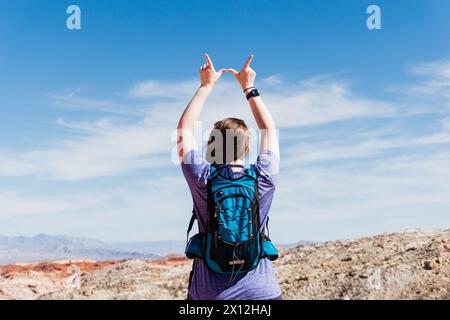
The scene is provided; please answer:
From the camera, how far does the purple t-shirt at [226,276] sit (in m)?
3.34

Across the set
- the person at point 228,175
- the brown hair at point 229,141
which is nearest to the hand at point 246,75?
the person at point 228,175

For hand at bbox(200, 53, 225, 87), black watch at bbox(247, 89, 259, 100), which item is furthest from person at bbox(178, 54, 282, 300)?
black watch at bbox(247, 89, 259, 100)

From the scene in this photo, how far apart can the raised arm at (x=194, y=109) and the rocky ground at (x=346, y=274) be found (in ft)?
26.1

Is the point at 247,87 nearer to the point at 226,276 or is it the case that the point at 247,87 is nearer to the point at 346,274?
the point at 226,276

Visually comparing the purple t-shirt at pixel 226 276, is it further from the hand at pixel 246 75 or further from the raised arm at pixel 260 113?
the hand at pixel 246 75

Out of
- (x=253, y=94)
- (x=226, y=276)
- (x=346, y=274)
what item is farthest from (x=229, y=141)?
(x=346, y=274)

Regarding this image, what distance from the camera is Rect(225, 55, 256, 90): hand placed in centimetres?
389

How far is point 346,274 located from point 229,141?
8.95 m

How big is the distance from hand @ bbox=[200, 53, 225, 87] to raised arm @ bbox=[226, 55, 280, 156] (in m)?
0.13

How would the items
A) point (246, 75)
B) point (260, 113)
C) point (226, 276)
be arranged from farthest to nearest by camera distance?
1. point (246, 75)
2. point (260, 113)
3. point (226, 276)

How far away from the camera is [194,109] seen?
3.59 metres

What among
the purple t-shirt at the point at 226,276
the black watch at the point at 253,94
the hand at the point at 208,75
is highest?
the hand at the point at 208,75
